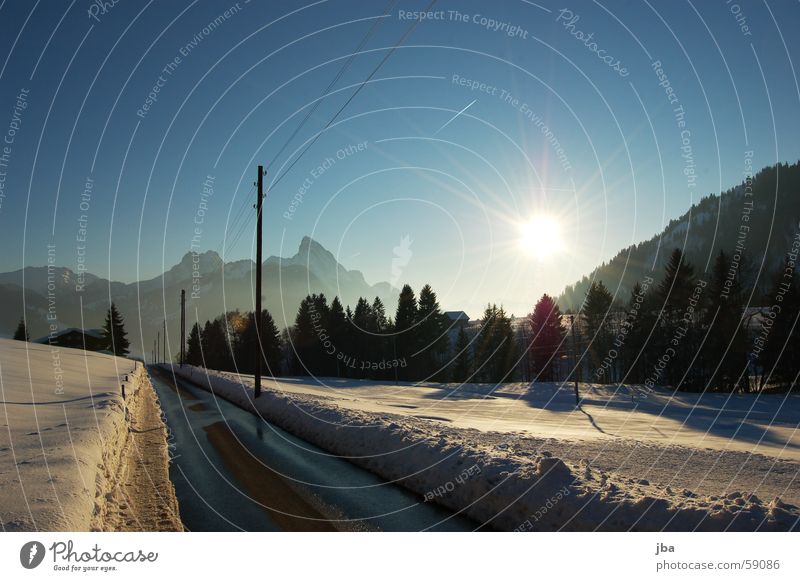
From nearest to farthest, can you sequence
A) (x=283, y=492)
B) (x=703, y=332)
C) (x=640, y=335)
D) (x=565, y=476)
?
1. (x=565, y=476)
2. (x=283, y=492)
3. (x=703, y=332)
4. (x=640, y=335)

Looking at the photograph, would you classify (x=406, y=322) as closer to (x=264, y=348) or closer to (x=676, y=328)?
(x=264, y=348)

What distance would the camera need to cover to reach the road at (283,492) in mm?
6336

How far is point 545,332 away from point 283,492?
65.9 metres

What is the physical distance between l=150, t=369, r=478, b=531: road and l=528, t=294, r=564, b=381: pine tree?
5720cm

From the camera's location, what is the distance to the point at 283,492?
25.0ft

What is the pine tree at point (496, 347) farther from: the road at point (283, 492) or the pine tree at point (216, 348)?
the road at point (283, 492)

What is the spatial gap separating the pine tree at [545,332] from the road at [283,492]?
57.2m

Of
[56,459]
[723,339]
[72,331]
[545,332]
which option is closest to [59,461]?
[56,459]

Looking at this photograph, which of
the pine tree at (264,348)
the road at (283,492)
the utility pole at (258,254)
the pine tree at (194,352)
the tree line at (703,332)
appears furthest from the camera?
the pine tree at (194,352)

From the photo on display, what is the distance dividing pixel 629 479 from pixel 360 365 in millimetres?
71729

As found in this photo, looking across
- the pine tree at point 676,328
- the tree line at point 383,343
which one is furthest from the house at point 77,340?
the pine tree at point 676,328

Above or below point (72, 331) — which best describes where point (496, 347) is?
below

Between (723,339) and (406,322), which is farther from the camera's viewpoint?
(406,322)

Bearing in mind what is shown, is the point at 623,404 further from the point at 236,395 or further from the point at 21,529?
the point at 21,529
